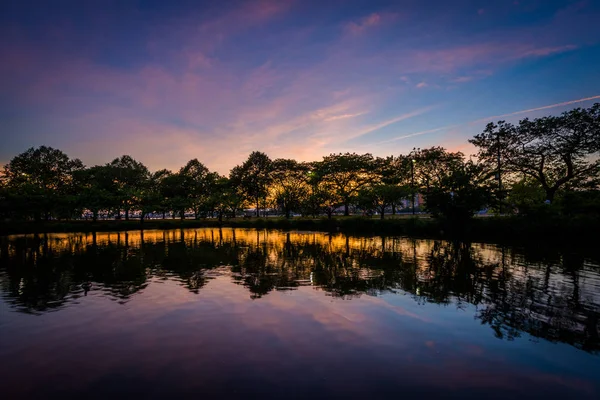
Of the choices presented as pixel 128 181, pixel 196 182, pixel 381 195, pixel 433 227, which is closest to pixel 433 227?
pixel 433 227

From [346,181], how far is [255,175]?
30.8m

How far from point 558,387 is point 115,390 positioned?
9.83m

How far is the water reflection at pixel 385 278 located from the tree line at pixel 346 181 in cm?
1426

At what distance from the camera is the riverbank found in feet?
95.8

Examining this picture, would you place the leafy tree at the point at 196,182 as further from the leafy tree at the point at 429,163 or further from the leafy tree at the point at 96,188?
the leafy tree at the point at 429,163

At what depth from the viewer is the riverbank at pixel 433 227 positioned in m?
29.2

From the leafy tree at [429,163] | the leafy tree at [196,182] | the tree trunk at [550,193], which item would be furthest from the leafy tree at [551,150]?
the leafy tree at [196,182]

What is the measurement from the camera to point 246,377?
7059mm

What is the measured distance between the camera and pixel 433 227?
41.6 meters

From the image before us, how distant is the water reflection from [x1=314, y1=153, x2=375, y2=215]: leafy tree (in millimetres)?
47251

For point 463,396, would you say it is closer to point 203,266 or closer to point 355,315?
point 355,315

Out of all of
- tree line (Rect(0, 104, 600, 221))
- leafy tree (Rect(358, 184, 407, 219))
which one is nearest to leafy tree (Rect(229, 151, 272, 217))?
tree line (Rect(0, 104, 600, 221))

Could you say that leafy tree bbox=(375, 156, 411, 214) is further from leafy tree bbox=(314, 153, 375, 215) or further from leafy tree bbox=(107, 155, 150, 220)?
leafy tree bbox=(107, 155, 150, 220)

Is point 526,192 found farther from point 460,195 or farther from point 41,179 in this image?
point 41,179
